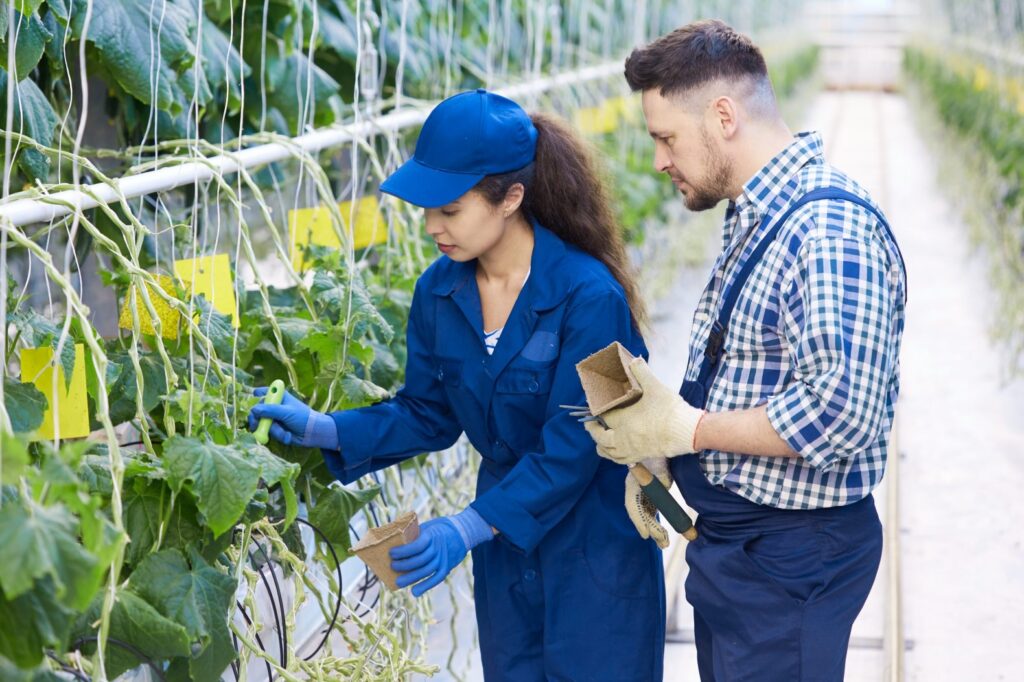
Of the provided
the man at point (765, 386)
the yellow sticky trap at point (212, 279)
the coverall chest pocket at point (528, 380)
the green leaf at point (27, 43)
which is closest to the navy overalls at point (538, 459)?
the coverall chest pocket at point (528, 380)

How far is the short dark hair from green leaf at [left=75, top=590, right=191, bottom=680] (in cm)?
87

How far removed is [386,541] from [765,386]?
1.68ft

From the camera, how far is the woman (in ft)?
5.42

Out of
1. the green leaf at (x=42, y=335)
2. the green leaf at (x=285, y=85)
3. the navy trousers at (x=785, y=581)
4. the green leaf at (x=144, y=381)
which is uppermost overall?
the green leaf at (x=285, y=85)

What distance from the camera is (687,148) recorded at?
158cm

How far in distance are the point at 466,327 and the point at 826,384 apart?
56 centimetres

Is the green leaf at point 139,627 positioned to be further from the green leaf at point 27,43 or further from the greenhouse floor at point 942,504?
the greenhouse floor at point 942,504

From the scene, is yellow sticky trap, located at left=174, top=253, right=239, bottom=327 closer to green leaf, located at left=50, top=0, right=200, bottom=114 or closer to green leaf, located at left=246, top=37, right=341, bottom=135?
green leaf, located at left=50, top=0, right=200, bottom=114

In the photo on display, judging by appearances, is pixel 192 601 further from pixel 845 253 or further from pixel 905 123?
pixel 905 123

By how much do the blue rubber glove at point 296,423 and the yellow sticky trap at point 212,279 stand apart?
129 millimetres

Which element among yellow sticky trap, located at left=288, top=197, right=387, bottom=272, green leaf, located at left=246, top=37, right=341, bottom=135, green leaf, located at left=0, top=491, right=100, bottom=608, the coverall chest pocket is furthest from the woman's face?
green leaf, located at left=246, top=37, right=341, bottom=135

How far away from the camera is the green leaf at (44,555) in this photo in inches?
39.1

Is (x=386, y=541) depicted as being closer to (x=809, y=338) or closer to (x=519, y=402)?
(x=519, y=402)

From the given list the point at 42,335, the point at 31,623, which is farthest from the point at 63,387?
the point at 31,623
